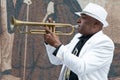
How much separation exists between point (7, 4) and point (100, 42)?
118 inches

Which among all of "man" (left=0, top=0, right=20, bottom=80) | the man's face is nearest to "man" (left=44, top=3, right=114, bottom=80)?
the man's face

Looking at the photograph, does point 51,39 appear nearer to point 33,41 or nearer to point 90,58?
point 90,58

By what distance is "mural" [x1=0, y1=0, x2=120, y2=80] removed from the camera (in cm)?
583

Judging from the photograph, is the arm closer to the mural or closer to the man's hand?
the man's hand

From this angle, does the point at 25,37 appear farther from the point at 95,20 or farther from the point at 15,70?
the point at 95,20

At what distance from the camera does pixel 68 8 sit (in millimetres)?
6195

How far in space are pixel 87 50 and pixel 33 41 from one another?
9.51ft

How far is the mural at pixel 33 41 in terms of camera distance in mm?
5832

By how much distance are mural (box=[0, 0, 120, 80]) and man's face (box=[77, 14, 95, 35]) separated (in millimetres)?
2651

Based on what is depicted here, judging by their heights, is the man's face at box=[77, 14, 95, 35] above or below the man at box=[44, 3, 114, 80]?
above

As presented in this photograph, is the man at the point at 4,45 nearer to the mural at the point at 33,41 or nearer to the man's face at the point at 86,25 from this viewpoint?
the mural at the point at 33,41

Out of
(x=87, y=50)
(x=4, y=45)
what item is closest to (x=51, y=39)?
(x=87, y=50)

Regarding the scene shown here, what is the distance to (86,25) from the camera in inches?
125

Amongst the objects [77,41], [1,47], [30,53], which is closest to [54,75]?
[30,53]
